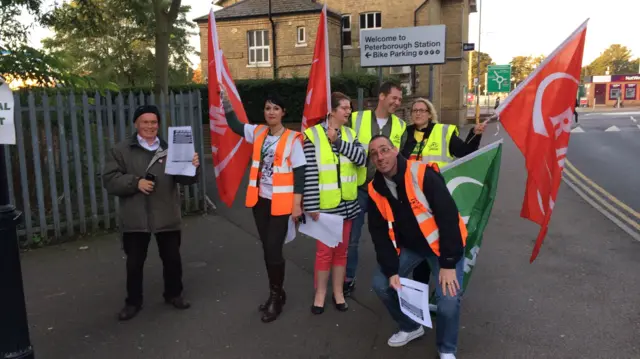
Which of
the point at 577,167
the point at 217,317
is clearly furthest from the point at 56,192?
the point at 577,167

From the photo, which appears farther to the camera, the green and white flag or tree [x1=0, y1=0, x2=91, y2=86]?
tree [x1=0, y1=0, x2=91, y2=86]

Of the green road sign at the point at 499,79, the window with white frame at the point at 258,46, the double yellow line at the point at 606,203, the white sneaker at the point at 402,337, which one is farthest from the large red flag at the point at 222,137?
the green road sign at the point at 499,79

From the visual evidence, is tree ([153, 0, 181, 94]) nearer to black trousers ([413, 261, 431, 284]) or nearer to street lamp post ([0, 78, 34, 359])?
black trousers ([413, 261, 431, 284])

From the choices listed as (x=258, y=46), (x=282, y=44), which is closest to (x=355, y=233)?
(x=282, y=44)

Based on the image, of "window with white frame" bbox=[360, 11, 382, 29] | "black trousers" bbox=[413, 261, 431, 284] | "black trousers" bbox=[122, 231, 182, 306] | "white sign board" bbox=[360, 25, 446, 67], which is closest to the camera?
"black trousers" bbox=[413, 261, 431, 284]

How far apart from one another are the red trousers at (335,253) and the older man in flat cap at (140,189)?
1.21m

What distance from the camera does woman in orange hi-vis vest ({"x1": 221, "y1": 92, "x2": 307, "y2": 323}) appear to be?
4215 mm

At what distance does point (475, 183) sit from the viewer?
3.92m

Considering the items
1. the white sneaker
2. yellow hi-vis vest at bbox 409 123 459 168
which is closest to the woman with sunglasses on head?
yellow hi-vis vest at bbox 409 123 459 168

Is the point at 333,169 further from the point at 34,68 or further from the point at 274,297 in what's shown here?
the point at 34,68

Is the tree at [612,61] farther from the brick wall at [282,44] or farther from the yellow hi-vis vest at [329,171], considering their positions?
the yellow hi-vis vest at [329,171]

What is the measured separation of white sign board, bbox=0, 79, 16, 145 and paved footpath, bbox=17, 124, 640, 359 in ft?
5.62

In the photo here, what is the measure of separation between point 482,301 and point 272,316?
6.10ft

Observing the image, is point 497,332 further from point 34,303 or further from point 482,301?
point 34,303
